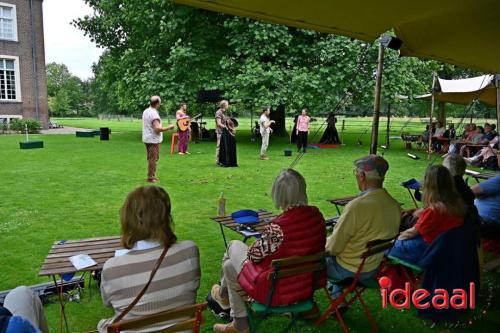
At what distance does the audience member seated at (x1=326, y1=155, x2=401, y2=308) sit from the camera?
298 centimetres

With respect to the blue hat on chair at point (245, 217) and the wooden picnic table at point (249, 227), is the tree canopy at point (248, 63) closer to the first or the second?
the wooden picnic table at point (249, 227)

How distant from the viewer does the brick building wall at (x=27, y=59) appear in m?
28.1

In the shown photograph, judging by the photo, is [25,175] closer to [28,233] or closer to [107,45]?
[28,233]

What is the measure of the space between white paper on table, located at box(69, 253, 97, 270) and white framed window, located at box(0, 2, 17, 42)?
99.7 feet

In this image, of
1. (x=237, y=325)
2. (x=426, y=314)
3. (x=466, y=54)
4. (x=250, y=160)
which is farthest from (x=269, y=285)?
(x=250, y=160)

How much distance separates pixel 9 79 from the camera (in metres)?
28.4

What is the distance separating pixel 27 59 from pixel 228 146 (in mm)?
23559

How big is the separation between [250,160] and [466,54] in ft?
26.2

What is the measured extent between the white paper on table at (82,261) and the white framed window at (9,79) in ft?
96.7

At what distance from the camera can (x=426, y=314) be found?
3320mm

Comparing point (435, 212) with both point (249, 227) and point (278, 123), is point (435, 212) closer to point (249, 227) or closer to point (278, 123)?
point (249, 227)

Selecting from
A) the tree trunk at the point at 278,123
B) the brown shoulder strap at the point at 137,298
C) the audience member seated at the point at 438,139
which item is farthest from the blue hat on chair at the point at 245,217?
the tree trunk at the point at 278,123

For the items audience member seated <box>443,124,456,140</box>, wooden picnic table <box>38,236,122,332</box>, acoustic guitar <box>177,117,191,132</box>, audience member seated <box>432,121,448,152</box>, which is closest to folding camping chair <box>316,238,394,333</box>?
wooden picnic table <box>38,236,122,332</box>

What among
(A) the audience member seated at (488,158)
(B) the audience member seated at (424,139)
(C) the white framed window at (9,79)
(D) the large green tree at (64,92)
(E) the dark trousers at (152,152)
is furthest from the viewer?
(D) the large green tree at (64,92)
